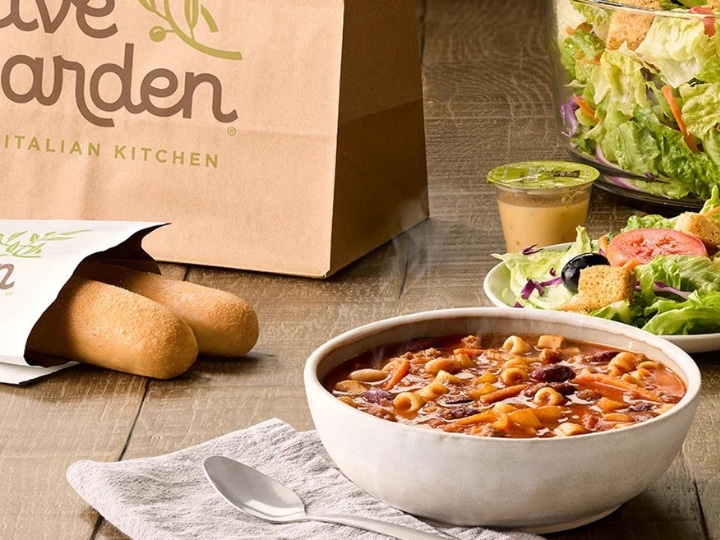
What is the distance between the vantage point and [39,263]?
168cm

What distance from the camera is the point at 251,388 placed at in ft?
5.14

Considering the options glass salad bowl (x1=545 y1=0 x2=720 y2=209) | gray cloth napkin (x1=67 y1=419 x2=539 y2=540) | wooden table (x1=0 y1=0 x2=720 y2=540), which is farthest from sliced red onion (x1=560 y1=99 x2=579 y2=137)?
gray cloth napkin (x1=67 y1=419 x2=539 y2=540)

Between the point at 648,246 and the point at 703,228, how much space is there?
0.08 m

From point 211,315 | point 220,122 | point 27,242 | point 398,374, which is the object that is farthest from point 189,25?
point 398,374

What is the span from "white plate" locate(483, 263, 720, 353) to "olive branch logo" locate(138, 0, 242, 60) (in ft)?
1.67

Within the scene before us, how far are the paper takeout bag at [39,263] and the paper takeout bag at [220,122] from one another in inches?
9.0

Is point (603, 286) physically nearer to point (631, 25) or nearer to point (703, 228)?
point (703, 228)

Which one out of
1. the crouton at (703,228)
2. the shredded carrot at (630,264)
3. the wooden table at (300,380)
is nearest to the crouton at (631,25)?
the wooden table at (300,380)

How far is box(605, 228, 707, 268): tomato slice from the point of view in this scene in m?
1.75

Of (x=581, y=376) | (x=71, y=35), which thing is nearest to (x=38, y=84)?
(x=71, y=35)

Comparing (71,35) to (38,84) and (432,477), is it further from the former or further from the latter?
(432,477)

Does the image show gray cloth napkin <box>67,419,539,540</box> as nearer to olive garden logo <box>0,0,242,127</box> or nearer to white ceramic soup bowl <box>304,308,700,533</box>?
white ceramic soup bowl <box>304,308,700,533</box>

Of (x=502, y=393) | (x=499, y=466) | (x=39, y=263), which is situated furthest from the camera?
(x=39, y=263)

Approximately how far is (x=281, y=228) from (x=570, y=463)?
3.27 feet
